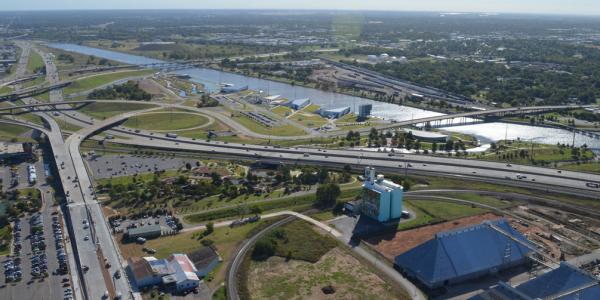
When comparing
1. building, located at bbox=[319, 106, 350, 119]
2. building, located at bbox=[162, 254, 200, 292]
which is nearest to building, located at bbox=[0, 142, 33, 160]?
building, located at bbox=[162, 254, 200, 292]

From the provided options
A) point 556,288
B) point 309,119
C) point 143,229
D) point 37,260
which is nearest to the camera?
point 556,288

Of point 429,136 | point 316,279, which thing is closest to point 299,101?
point 429,136

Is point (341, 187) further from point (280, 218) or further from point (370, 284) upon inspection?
point (370, 284)

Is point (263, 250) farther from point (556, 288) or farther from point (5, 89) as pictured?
point (5, 89)

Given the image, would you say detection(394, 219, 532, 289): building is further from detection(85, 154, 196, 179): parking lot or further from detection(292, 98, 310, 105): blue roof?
detection(292, 98, 310, 105): blue roof

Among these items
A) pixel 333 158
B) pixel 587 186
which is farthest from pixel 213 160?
pixel 587 186

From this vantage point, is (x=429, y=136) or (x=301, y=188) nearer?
(x=301, y=188)

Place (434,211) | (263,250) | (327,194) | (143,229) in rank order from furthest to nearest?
(327,194)
(434,211)
(143,229)
(263,250)
